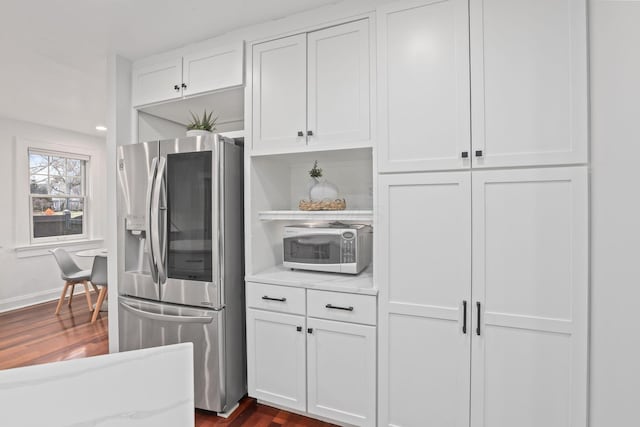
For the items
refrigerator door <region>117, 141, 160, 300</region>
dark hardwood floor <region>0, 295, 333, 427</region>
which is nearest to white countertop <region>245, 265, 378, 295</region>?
refrigerator door <region>117, 141, 160, 300</region>

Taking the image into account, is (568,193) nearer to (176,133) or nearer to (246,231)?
(246,231)

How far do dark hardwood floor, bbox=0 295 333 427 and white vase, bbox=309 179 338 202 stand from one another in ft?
4.56

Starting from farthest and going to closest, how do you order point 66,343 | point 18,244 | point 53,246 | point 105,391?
point 53,246 < point 18,244 < point 66,343 < point 105,391

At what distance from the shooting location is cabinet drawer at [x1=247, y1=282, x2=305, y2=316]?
2.03m

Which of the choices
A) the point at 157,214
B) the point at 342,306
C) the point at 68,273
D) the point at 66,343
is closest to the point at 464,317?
the point at 342,306

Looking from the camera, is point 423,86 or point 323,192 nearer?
point 423,86

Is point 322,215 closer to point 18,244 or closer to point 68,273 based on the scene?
point 68,273

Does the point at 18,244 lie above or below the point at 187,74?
below

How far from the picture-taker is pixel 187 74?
2.37m

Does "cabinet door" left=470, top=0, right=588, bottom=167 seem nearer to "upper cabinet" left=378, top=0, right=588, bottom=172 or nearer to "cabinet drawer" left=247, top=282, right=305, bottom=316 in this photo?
"upper cabinet" left=378, top=0, right=588, bottom=172

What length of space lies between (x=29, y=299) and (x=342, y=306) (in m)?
4.89

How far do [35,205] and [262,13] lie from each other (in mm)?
4665

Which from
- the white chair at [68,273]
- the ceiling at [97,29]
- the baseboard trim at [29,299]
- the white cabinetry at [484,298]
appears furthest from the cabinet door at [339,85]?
the baseboard trim at [29,299]

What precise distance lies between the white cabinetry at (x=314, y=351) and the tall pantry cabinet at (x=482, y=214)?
0.10m
